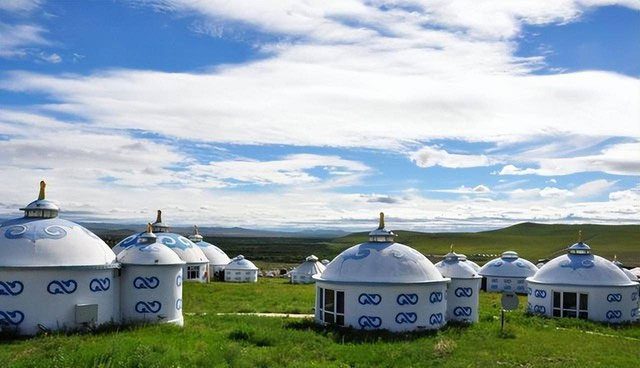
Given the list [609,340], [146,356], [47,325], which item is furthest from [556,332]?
[47,325]

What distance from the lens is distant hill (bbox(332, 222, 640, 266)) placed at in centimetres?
13450

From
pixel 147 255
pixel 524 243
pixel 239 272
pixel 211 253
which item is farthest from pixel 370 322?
pixel 524 243

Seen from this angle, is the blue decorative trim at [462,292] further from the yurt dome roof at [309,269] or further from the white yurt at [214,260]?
the white yurt at [214,260]

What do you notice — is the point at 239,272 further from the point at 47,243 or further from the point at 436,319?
the point at 47,243

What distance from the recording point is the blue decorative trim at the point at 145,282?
22.0 metres

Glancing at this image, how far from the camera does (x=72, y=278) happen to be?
20.0 m

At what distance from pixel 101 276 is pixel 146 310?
2267 mm

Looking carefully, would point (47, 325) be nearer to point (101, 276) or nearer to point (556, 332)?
point (101, 276)

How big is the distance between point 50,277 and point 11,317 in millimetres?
1701

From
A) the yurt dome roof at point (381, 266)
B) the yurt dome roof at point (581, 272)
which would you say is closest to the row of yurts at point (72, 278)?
the yurt dome roof at point (381, 266)

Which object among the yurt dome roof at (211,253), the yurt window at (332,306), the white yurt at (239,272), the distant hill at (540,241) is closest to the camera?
the yurt window at (332,306)

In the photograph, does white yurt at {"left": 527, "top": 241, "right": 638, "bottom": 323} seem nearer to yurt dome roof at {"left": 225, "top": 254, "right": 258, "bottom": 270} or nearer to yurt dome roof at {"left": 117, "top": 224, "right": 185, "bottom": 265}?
yurt dome roof at {"left": 117, "top": 224, "right": 185, "bottom": 265}

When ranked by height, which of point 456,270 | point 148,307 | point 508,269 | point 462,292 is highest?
point 456,270

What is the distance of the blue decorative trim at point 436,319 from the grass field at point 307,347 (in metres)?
0.44
